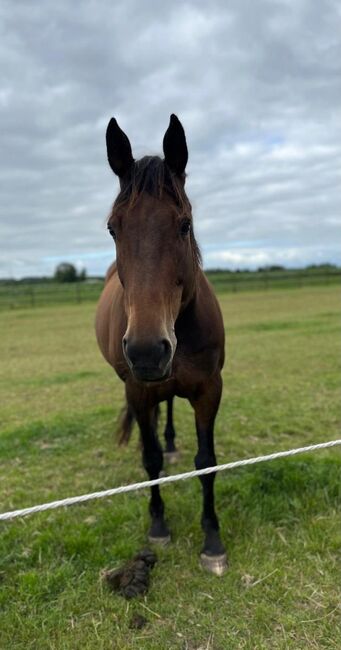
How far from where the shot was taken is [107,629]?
→ 248 cm

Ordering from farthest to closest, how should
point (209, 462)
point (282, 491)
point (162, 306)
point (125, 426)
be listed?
point (125, 426) < point (282, 491) < point (209, 462) < point (162, 306)

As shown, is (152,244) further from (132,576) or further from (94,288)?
(94,288)

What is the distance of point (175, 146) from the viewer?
249 cm

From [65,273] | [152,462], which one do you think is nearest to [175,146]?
[152,462]

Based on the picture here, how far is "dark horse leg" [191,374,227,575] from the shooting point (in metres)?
2.97

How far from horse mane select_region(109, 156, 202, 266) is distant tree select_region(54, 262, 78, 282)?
61192 mm

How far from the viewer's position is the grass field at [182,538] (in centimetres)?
246

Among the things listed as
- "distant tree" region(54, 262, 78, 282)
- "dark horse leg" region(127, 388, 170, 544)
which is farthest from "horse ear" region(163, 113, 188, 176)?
"distant tree" region(54, 262, 78, 282)

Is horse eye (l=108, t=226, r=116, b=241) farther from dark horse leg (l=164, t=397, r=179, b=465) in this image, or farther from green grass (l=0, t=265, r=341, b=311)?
green grass (l=0, t=265, r=341, b=311)

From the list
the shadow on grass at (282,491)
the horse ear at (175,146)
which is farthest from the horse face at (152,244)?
the shadow on grass at (282,491)

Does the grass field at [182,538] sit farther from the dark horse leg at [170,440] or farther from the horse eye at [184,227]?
the horse eye at [184,227]

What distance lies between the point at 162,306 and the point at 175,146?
3.07 ft

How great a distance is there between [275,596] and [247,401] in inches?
163

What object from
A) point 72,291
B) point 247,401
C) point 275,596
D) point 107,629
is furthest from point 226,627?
point 72,291
